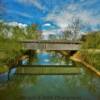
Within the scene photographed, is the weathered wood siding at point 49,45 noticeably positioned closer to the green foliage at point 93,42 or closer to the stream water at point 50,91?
the green foliage at point 93,42

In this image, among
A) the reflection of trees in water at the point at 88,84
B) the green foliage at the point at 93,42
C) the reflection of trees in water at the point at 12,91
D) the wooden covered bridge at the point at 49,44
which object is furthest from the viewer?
the wooden covered bridge at the point at 49,44

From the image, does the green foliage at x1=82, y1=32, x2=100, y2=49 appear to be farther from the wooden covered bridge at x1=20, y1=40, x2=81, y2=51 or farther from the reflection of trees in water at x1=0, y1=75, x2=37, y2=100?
the reflection of trees in water at x1=0, y1=75, x2=37, y2=100

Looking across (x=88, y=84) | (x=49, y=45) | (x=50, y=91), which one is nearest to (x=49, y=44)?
(x=49, y=45)

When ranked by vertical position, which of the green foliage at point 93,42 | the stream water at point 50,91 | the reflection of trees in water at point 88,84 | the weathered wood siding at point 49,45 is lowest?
the reflection of trees in water at point 88,84

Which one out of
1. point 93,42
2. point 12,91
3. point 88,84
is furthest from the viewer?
point 93,42

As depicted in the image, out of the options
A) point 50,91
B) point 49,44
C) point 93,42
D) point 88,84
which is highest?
point 93,42

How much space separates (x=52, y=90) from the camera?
13.9 metres

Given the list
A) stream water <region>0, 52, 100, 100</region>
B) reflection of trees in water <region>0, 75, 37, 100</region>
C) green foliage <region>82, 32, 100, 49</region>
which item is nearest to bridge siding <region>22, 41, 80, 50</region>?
green foliage <region>82, 32, 100, 49</region>

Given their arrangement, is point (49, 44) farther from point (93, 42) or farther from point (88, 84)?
point (88, 84)

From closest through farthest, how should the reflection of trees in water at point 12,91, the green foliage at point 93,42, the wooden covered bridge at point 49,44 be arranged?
the reflection of trees in water at point 12,91
the green foliage at point 93,42
the wooden covered bridge at point 49,44

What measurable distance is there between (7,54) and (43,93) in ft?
35.6

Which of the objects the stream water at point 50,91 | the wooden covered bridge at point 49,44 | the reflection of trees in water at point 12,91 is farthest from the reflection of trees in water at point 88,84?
the wooden covered bridge at point 49,44

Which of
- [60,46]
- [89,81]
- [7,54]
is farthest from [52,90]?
[60,46]

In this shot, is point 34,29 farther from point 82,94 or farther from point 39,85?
point 82,94
